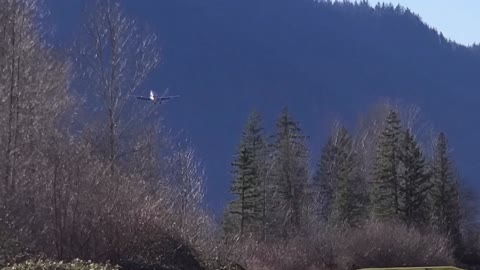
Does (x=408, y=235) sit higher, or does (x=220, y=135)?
(x=220, y=135)

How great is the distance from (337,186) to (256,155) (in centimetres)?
641

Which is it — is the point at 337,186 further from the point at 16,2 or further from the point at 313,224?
the point at 16,2

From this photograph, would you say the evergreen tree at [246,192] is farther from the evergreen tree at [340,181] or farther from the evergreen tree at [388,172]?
the evergreen tree at [388,172]

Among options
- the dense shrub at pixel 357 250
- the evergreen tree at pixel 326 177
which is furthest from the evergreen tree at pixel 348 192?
the dense shrub at pixel 357 250

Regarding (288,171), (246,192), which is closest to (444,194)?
(288,171)

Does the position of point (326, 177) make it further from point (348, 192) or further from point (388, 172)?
point (388, 172)

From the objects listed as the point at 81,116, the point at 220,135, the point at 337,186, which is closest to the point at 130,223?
the point at 81,116

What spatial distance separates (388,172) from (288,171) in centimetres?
604

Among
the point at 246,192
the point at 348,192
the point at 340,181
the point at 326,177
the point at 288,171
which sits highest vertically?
the point at 326,177

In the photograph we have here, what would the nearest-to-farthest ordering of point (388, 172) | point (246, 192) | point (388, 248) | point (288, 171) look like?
1. point (388, 248)
2. point (246, 192)
3. point (288, 171)
4. point (388, 172)

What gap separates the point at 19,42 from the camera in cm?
2655

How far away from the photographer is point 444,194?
2490 inches

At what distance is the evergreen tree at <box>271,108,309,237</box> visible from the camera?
57969 mm

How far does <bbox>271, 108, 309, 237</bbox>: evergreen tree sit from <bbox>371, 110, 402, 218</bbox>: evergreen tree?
4.43 metres
